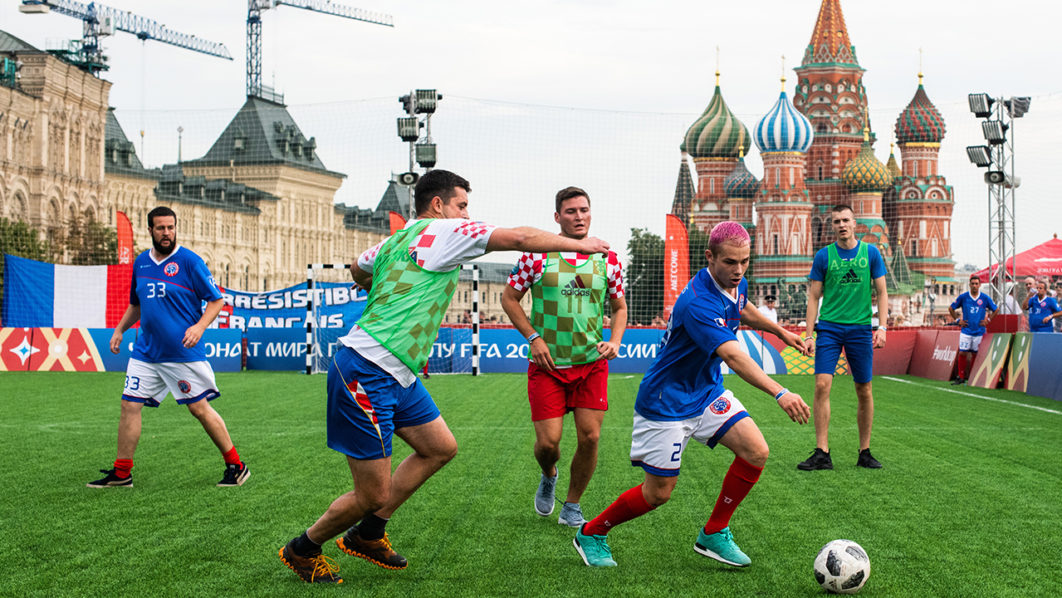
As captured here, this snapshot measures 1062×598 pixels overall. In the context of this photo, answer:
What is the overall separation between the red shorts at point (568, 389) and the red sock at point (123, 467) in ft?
10.1

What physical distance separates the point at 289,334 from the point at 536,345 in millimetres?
17735

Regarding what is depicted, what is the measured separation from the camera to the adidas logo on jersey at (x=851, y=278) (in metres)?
8.53

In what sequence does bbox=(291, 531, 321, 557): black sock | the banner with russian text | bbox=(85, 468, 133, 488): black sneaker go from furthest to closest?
the banner with russian text, bbox=(85, 468, 133, 488): black sneaker, bbox=(291, 531, 321, 557): black sock

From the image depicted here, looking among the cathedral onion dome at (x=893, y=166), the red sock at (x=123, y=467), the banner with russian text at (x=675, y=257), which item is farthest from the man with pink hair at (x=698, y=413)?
the cathedral onion dome at (x=893, y=166)

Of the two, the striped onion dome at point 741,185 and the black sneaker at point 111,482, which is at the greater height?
the striped onion dome at point 741,185

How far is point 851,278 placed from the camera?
853 cm

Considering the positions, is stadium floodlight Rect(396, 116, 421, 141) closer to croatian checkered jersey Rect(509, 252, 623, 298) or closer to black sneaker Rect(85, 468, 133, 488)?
black sneaker Rect(85, 468, 133, 488)

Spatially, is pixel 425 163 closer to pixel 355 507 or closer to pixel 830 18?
pixel 355 507

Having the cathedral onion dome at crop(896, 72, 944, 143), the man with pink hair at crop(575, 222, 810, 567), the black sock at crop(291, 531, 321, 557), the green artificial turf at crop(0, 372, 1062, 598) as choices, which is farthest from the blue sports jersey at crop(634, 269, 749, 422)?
the cathedral onion dome at crop(896, 72, 944, 143)

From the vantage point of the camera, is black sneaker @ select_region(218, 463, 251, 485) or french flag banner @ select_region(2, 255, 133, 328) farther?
french flag banner @ select_region(2, 255, 133, 328)

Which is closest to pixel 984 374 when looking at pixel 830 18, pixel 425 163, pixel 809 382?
pixel 809 382

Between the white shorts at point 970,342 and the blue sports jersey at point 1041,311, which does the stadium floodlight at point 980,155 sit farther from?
the white shorts at point 970,342

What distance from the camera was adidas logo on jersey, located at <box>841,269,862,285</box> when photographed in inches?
336

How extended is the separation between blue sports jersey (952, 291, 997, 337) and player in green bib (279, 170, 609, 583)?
15921 millimetres
